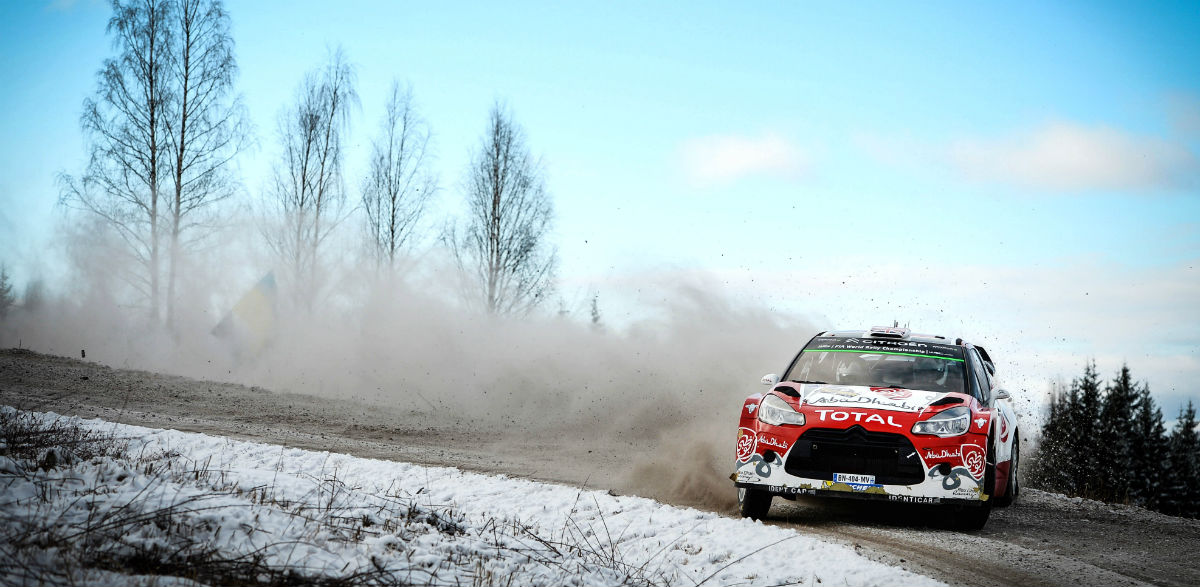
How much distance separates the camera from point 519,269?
98.0 ft

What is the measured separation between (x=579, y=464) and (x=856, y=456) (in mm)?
5515

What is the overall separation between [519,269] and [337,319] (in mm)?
7108

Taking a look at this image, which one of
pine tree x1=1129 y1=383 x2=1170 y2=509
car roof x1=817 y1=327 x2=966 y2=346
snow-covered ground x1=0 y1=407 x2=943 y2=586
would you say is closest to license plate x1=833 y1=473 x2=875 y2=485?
snow-covered ground x1=0 y1=407 x2=943 y2=586

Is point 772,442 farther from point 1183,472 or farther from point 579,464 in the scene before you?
point 1183,472

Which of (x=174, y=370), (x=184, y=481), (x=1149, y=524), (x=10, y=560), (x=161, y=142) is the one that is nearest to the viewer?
(x=10, y=560)

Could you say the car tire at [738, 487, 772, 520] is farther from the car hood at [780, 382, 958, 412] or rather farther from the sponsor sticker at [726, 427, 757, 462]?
the car hood at [780, 382, 958, 412]

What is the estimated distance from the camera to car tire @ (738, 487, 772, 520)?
743cm

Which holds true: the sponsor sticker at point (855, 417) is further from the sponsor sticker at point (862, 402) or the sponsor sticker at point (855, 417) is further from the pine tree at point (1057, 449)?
the pine tree at point (1057, 449)

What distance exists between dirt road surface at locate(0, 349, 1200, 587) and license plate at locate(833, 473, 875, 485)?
0.44m

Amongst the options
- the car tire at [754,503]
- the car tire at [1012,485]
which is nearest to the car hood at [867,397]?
the car tire at [754,503]

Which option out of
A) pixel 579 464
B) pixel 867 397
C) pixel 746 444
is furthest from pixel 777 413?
pixel 579 464

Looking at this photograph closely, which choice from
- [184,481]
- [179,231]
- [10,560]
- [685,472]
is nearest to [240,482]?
[184,481]

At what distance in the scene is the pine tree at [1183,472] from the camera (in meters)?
45.6

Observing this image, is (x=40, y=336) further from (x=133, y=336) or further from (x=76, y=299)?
(x=133, y=336)
